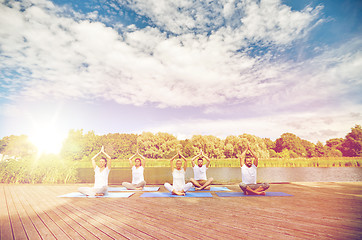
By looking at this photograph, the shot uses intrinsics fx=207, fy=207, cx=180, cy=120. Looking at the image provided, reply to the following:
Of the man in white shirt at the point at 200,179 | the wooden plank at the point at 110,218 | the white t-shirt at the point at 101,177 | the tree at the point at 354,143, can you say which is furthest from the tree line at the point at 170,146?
the wooden plank at the point at 110,218

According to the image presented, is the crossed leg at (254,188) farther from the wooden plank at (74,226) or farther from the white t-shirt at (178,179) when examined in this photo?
the wooden plank at (74,226)

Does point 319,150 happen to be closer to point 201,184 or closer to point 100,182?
point 201,184

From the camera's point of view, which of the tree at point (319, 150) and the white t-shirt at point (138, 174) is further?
the tree at point (319, 150)

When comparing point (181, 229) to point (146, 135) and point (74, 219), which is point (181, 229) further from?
point (146, 135)

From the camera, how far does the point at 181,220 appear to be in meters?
3.29

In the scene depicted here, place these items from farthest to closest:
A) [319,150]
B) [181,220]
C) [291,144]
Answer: [291,144] < [319,150] < [181,220]

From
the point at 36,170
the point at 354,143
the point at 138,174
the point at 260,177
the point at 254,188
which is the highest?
the point at 354,143

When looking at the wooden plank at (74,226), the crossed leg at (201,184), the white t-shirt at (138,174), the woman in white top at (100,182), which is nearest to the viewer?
the wooden plank at (74,226)

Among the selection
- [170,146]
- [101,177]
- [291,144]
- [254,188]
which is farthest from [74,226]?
[291,144]

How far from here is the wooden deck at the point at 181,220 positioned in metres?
2.65

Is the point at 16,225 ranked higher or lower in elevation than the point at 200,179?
lower

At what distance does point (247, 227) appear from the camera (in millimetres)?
2939

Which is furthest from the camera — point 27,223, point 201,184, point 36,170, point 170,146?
point 170,146

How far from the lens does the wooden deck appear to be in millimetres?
2652
